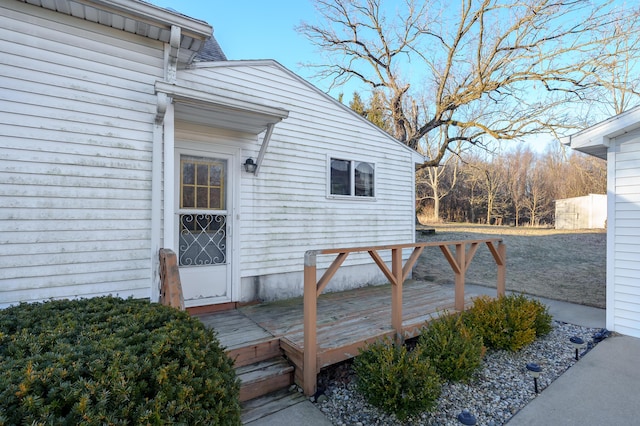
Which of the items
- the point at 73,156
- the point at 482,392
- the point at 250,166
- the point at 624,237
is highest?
the point at 250,166

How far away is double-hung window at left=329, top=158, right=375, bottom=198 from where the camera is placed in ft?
18.6

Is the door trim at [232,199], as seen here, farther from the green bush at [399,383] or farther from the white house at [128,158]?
the green bush at [399,383]

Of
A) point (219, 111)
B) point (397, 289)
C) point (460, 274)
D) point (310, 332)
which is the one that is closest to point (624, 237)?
point (460, 274)

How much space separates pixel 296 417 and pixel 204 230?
2.65 metres

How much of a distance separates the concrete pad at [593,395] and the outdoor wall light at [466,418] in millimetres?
316

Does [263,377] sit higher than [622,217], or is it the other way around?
[622,217]

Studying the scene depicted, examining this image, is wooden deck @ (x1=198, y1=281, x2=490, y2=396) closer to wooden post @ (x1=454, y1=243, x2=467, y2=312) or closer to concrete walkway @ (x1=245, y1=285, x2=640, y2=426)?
wooden post @ (x1=454, y1=243, x2=467, y2=312)

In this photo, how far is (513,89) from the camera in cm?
1191

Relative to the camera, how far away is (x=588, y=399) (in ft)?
9.20

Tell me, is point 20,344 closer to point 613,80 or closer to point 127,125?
point 127,125

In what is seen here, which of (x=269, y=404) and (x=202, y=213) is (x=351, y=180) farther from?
(x=269, y=404)

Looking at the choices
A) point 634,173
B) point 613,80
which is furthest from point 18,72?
point 613,80

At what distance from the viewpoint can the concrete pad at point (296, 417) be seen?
2.46 meters

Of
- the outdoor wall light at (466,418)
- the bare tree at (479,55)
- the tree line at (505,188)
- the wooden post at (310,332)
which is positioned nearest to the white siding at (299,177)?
the wooden post at (310,332)
